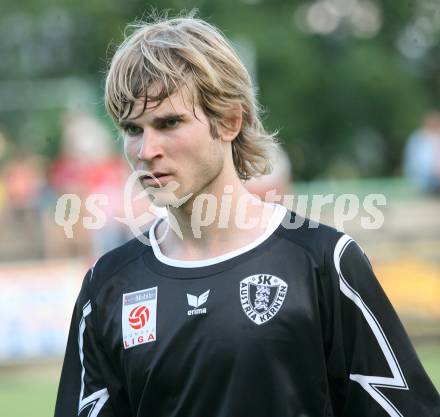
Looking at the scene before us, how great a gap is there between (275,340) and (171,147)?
0.70m

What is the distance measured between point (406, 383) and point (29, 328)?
827 cm

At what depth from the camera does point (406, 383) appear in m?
3.09

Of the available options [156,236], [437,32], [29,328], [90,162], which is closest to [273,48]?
[437,32]

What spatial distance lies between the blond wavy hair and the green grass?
579 cm

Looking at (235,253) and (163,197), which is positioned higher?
(163,197)

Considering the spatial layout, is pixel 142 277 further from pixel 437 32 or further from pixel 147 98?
pixel 437 32

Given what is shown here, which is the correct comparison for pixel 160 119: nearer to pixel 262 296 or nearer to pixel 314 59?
pixel 262 296

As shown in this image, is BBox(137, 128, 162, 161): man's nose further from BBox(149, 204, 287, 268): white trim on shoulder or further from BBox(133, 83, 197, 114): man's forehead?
BBox(149, 204, 287, 268): white trim on shoulder

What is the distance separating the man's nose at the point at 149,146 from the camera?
316 cm

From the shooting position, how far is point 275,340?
3.07m

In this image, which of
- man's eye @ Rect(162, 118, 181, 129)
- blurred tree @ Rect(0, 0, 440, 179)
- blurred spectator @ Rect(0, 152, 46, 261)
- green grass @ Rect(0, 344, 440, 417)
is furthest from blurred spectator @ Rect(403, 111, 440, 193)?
man's eye @ Rect(162, 118, 181, 129)

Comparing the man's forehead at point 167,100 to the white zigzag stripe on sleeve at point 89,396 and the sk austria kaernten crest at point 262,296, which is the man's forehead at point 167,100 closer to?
the sk austria kaernten crest at point 262,296

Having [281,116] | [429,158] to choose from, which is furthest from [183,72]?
[281,116]

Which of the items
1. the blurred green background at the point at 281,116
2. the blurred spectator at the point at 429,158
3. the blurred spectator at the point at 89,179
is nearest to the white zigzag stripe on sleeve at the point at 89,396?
the blurred green background at the point at 281,116
